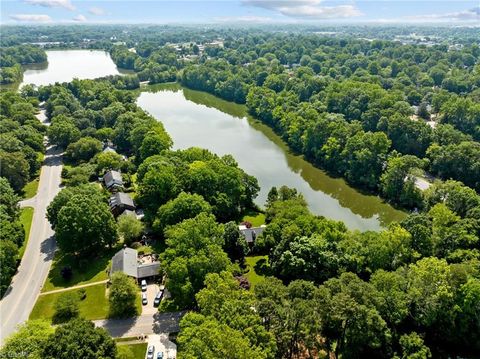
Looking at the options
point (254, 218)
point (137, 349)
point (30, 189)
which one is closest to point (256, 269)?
point (254, 218)

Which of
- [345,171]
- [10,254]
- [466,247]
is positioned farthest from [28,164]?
[466,247]

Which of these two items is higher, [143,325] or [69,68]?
[143,325]

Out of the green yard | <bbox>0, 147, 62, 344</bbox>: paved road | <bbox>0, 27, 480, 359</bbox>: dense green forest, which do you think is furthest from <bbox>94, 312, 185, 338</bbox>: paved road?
<bbox>0, 147, 62, 344</bbox>: paved road

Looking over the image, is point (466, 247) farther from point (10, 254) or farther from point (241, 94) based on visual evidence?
point (241, 94)

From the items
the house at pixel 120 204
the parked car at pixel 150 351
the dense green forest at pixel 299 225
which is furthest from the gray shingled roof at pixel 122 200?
the parked car at pixel 150 351

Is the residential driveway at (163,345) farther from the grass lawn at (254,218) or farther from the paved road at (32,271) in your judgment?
the grass lawn at (254,218)

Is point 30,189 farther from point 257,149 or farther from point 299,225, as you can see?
point 299,225
